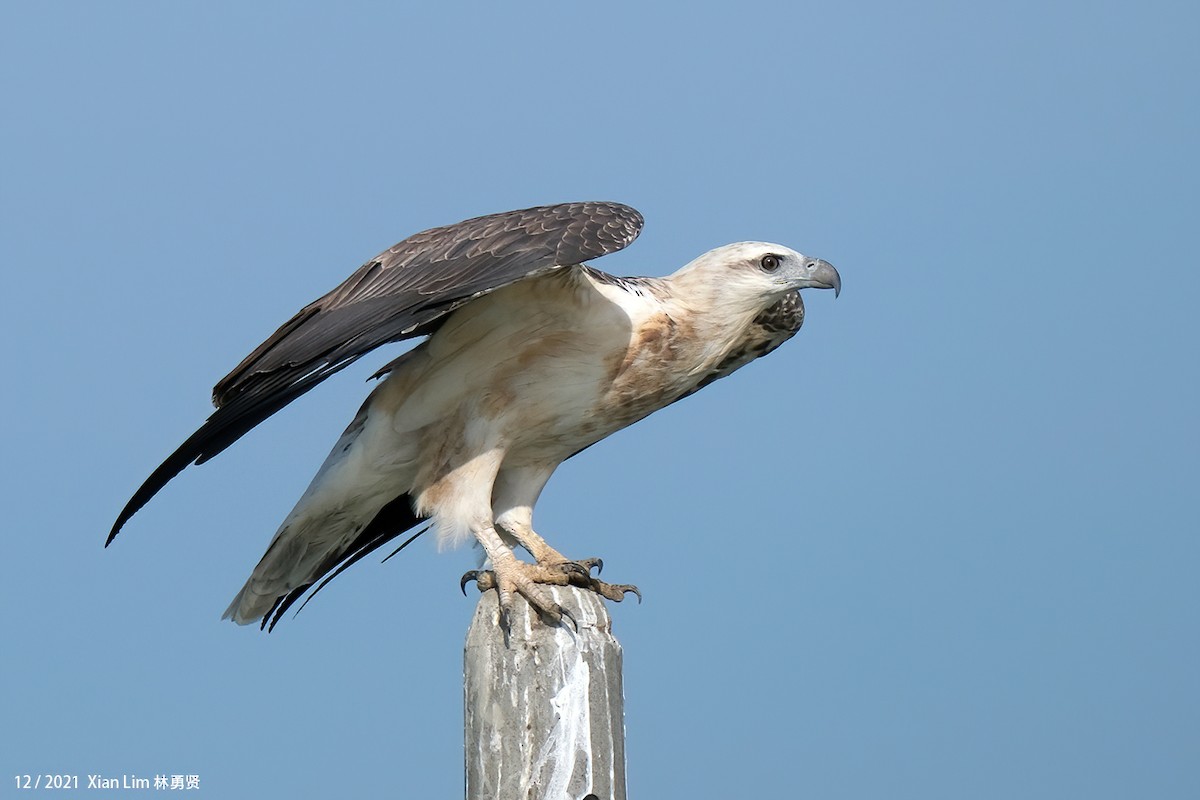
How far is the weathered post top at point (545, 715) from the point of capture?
4.95 metres

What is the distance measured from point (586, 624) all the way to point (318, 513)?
1.82 meters

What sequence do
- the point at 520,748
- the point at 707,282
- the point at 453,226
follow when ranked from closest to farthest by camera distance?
the point at 520,748 < the point at 453,226 < the point at 707,282

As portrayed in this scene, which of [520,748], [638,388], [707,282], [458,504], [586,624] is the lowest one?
[520,748]

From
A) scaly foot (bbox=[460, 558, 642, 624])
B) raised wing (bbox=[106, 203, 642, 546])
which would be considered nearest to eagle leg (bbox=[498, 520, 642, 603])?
scaly foot (bbox=[460, 558, 642, 624])

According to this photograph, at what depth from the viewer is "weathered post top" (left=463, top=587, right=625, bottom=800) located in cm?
495

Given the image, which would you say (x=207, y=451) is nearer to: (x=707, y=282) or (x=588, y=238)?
(x=588, y=238)

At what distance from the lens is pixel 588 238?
19.1ft

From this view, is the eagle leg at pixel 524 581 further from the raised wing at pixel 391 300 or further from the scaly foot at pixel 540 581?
the raised wing at pixel 391 300

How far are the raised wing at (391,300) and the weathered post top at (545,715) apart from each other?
1.18m

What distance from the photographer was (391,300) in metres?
5.71

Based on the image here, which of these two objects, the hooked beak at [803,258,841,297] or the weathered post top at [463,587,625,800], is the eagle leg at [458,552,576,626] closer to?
the weathered post top at [463,587,625,800]

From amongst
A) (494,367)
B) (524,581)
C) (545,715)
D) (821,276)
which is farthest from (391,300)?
(821,276)

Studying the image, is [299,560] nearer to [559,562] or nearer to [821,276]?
[559,562]

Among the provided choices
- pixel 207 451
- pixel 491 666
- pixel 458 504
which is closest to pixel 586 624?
pixel 491 666
